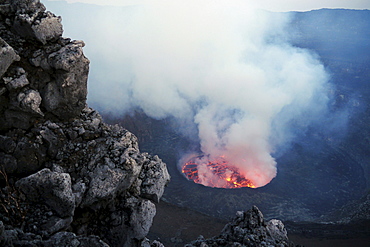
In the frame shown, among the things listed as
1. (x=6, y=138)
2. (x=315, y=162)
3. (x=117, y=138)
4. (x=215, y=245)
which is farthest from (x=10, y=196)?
(x=315, y=162)

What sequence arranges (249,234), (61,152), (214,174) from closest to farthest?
1. (61,152)
2. (249,234)
3. (214,174)

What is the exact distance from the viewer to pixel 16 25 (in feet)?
29.4

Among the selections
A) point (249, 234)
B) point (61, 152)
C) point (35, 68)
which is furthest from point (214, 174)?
point (35, 68)

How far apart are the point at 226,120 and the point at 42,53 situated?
41.3 metres

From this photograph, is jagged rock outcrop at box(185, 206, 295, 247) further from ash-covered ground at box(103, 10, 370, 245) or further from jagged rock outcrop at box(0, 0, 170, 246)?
ash-covered ground at box(103, 10, 370, 245)

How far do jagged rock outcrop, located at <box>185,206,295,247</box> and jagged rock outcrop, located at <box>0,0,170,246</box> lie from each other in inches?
109

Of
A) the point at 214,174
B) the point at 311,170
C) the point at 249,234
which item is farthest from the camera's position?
the point at 311,170

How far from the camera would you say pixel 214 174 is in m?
36.8

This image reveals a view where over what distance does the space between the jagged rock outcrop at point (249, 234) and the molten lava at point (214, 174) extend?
24.6 m

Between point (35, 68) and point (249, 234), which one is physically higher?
point (35, 68)

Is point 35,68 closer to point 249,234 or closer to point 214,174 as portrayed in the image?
point 249,234

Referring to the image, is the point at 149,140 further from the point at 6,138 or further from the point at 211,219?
the point at 6,138

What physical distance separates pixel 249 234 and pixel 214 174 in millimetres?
27550

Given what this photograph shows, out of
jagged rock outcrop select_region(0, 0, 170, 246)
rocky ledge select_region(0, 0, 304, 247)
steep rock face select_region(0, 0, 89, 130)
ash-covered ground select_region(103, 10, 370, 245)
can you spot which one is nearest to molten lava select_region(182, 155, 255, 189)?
ash-covered ground select_region(103, 10, 370, 245)
